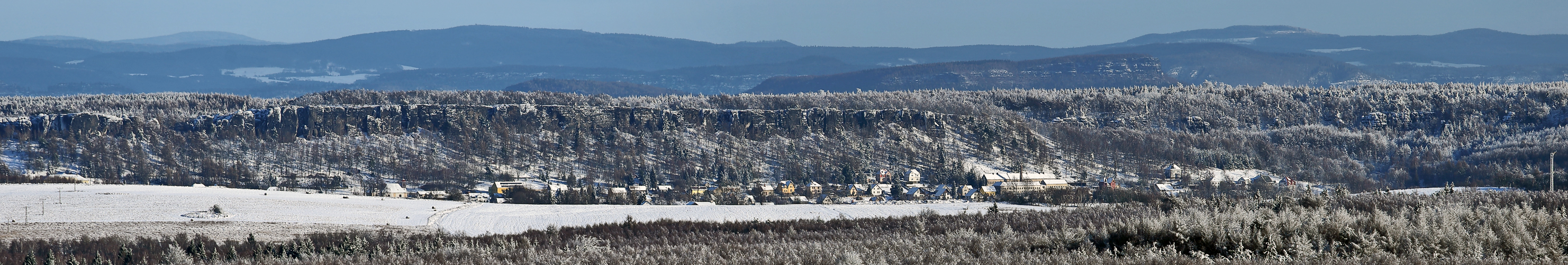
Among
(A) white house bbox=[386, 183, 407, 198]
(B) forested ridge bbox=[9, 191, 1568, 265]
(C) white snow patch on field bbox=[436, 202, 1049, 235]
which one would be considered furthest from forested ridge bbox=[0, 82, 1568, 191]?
(B) forested ridge bbox=[9, 191, 1568, 265]

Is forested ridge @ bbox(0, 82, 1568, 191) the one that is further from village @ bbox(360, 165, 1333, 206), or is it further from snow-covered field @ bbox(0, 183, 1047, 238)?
snow-covered field @ bbox(0, 183, 1047, 238)

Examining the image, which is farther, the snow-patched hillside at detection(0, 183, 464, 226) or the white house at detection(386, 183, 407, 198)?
the white house at detection(386, 183, 407, 198)

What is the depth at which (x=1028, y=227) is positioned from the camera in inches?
1950

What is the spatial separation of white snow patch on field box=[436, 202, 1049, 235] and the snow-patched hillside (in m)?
4.18

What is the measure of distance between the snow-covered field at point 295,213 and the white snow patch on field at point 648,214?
0.42 ft

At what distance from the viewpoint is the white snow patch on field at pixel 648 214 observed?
75.6 meters

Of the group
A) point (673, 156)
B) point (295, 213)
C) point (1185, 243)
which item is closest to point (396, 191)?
point (295, 213)

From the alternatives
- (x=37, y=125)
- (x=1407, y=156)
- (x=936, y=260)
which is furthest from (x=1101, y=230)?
(x=37, y=125)

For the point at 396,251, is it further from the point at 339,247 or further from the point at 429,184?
the point at 429,184

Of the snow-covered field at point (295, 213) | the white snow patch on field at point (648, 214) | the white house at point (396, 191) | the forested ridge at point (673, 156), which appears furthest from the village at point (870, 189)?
the snow-covered field at point (295, 213)

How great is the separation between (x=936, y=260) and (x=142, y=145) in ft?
583

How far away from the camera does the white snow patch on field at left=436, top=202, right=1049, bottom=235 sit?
2975 inches

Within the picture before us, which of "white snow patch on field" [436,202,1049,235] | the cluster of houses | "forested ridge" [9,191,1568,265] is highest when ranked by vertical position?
"forested ridge" [9,191,1568,265]

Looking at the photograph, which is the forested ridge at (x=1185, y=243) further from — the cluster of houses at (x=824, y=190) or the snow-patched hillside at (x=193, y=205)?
the cluster of houses at (x=824, y=190)
